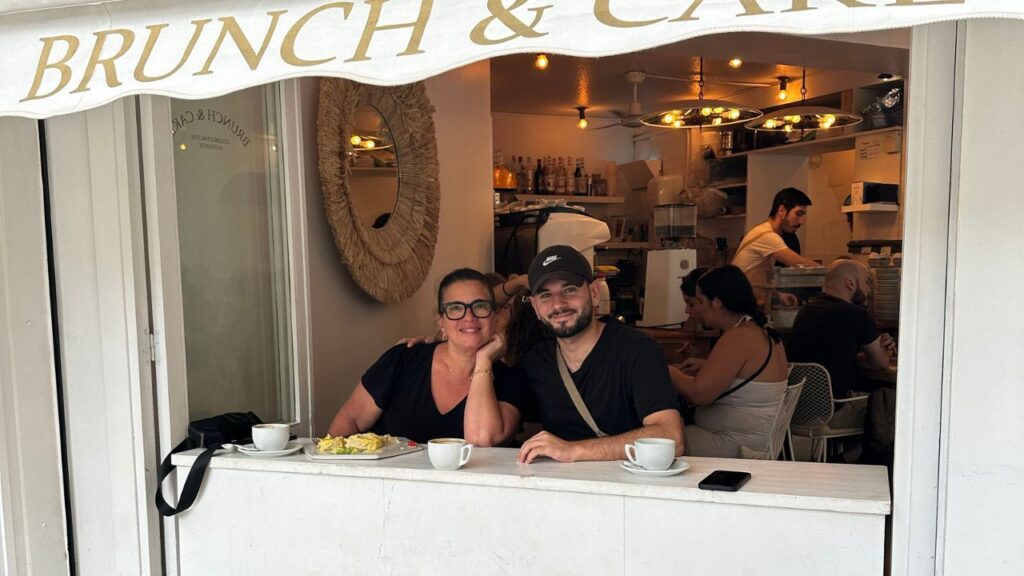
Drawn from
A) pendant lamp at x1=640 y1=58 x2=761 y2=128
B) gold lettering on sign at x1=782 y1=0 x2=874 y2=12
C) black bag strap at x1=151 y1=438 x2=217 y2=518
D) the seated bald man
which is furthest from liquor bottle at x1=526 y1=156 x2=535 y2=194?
gold lettering on sign at x1=782 y1=0 x2=874 y2=12

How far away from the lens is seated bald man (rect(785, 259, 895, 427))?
13.5 feet

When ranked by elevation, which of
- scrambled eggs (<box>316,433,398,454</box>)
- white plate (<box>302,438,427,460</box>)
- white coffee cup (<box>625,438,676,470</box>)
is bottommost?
white plate (<box>302,438,427,460</box>)

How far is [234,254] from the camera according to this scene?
2725 mm

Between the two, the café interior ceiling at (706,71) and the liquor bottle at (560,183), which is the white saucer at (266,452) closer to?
the café interior ceiling at (706,71)

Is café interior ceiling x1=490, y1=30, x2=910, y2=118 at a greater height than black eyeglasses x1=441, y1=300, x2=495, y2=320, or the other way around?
café interior ceiling x1=490, y1=30, x2=910, y2=118

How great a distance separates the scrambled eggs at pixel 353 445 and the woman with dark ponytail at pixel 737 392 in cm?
145

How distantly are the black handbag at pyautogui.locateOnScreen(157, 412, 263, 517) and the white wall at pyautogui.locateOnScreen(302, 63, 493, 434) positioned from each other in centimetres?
51

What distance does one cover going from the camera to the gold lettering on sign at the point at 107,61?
1793 millimetres

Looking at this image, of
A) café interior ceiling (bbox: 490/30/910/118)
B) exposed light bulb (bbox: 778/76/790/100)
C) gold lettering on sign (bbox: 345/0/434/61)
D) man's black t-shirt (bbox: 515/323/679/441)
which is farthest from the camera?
exposed light bulb (bbox: 778/76/790/100)

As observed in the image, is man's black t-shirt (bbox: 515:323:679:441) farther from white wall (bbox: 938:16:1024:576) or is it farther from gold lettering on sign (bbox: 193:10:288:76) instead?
gold lettering on sign (bbox: 193:10:288:76)

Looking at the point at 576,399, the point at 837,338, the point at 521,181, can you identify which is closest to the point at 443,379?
the point at 576,399

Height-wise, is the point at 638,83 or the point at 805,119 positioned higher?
the point at 638,83

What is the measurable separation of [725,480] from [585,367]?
2.55 ft

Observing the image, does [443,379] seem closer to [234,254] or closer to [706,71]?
[234,254]
